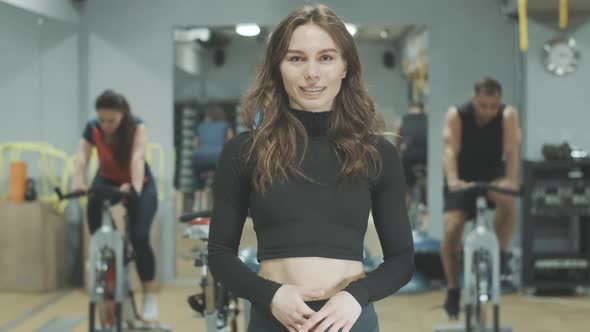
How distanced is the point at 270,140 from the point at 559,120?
525 cm

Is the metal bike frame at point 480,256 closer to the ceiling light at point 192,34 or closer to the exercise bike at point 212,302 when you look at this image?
the exercise bike at point 212,302

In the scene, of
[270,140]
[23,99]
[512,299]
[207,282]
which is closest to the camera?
[270,140]

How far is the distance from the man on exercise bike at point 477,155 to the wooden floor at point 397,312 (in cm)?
62

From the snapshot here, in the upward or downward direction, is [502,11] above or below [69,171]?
above

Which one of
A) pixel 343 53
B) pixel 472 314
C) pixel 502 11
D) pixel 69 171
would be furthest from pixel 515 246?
pixel 343 53

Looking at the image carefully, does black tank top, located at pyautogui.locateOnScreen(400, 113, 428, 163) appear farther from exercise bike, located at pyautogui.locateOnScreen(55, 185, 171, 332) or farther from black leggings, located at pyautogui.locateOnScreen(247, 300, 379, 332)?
black leggings, located at pyautogui.locateOnScreen(247, 300, 379, 332)

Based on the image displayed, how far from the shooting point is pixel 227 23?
680cm

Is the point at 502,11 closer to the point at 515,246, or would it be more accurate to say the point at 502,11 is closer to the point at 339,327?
the point at 515,246

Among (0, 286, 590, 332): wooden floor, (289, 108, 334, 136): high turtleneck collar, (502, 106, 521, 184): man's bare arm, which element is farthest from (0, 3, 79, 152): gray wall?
(289, 108, 334, 136): high turtleneck collar

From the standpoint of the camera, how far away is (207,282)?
3.50 metres

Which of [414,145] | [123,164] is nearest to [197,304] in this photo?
[123,164]

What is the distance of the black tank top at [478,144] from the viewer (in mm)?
4691

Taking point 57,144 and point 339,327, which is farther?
point 57,144

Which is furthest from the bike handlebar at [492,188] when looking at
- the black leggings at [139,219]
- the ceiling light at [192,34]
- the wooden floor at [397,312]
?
the ceiling light at [192,34]
